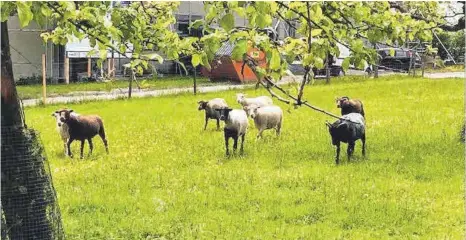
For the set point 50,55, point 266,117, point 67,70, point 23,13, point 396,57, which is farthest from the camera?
point 50,55

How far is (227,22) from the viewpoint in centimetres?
408

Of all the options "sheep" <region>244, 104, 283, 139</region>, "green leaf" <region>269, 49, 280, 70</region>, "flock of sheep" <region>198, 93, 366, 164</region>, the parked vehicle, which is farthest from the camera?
"sheep" <region>244, 104, 283, 139</region>

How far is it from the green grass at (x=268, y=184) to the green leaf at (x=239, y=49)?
4.63 meters

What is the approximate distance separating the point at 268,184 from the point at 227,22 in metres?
7.34

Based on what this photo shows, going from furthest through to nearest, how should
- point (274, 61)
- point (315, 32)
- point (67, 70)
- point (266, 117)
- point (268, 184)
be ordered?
point (67, 70) → point (266, 117) → point (268, 184) → point (315, 32) → point (274, 61)

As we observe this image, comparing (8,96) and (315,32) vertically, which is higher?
(315,32)

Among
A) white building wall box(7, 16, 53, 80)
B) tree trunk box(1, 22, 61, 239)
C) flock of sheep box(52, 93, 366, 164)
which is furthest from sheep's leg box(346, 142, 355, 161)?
white building wall box(7, 16, 53, 80)

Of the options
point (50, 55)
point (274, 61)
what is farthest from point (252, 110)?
point (50, 55)

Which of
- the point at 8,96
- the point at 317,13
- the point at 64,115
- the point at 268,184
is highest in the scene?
the point at 317,13

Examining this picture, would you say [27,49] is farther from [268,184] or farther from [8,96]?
[8,96]

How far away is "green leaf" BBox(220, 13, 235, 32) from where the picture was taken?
408cm

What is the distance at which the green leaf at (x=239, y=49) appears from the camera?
4.11 m

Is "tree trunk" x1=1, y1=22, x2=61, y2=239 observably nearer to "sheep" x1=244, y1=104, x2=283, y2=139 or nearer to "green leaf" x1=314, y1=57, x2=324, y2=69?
"green leaf" x1=314, y1=57, x2=324, y2=69

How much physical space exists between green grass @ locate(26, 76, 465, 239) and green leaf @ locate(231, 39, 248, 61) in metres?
4.63
